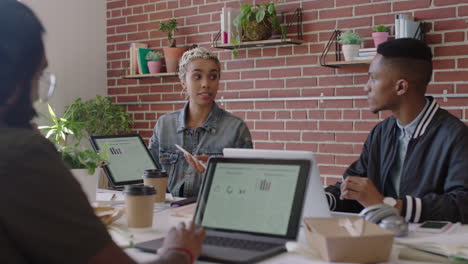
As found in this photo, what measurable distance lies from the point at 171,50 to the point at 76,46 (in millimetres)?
900

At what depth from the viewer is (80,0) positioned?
4367mm

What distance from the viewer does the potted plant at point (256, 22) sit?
11.4 ft

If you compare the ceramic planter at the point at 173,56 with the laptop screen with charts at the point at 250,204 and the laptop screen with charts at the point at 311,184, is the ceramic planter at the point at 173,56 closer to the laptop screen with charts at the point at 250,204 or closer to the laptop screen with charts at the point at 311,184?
the laptop screen with charts at the point at 311,184

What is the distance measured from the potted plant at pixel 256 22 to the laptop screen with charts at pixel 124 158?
152 cm

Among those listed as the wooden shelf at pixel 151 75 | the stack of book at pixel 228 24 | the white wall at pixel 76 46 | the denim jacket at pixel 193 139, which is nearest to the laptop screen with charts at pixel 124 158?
the denim jacket at pixel 193 139

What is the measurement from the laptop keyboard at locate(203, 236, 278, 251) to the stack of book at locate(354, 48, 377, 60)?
6.73 feet

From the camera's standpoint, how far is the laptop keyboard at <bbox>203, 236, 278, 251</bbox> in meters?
1.28

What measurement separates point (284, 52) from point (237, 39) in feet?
1.08

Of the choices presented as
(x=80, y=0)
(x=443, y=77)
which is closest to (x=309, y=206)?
(x=443, y=77)

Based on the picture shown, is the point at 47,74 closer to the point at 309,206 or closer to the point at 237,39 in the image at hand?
the point at 309,206

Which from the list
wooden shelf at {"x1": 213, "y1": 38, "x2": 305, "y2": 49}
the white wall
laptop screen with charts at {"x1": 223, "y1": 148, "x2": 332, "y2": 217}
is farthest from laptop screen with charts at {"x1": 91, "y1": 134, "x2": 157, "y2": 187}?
the white wall

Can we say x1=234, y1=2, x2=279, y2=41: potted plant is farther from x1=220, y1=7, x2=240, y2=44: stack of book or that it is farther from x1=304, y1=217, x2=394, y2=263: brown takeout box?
x1=304, y1=217, x2=394, y2=263: brown takeout box

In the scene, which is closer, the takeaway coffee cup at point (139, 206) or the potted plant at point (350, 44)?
the takeaway coffee cup at point (139, 206)

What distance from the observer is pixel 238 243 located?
1316 millimetres
